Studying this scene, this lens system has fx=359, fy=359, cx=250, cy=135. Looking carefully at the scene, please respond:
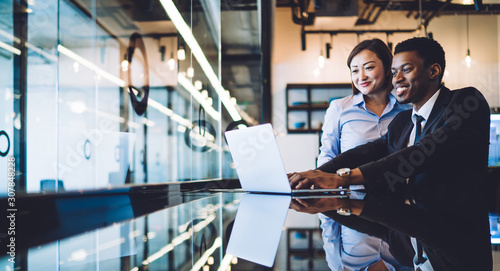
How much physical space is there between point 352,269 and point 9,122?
3002 millimetres

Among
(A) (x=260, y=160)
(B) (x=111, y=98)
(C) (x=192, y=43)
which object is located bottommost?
(A) (x=260, y=160)

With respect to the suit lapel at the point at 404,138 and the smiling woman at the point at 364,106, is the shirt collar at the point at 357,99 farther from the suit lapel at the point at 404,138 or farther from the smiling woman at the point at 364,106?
the suit lapel at the point at 404,138

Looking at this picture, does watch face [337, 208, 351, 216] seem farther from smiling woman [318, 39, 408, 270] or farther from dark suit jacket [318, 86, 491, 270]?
smiling woman [318, 39, 408, 270]

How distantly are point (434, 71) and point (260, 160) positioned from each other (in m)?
0.77

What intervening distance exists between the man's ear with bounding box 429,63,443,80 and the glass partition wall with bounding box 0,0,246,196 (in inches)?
95.2

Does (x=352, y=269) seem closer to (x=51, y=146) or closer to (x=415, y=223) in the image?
(x=415, y=223)

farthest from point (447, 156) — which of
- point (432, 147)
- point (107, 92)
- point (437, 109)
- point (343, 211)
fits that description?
point (107, 92)

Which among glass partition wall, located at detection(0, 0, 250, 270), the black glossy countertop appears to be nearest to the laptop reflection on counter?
glass partition wall, located at detection(0, 0, 250, 270)

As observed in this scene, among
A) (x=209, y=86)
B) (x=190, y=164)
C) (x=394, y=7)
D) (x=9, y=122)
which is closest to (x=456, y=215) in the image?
(x=9, y=122)

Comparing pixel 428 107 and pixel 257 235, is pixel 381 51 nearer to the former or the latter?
pixel 428 107

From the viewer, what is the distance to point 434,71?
139cm

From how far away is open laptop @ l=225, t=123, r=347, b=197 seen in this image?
1.18 meters

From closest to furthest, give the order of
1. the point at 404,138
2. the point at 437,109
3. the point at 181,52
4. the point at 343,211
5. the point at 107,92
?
the point at 343,211 → the point at 437,109 → the point at 404,138 → the point at 181,52 → the point at 107,92

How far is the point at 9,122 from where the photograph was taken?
2688 millimetres
